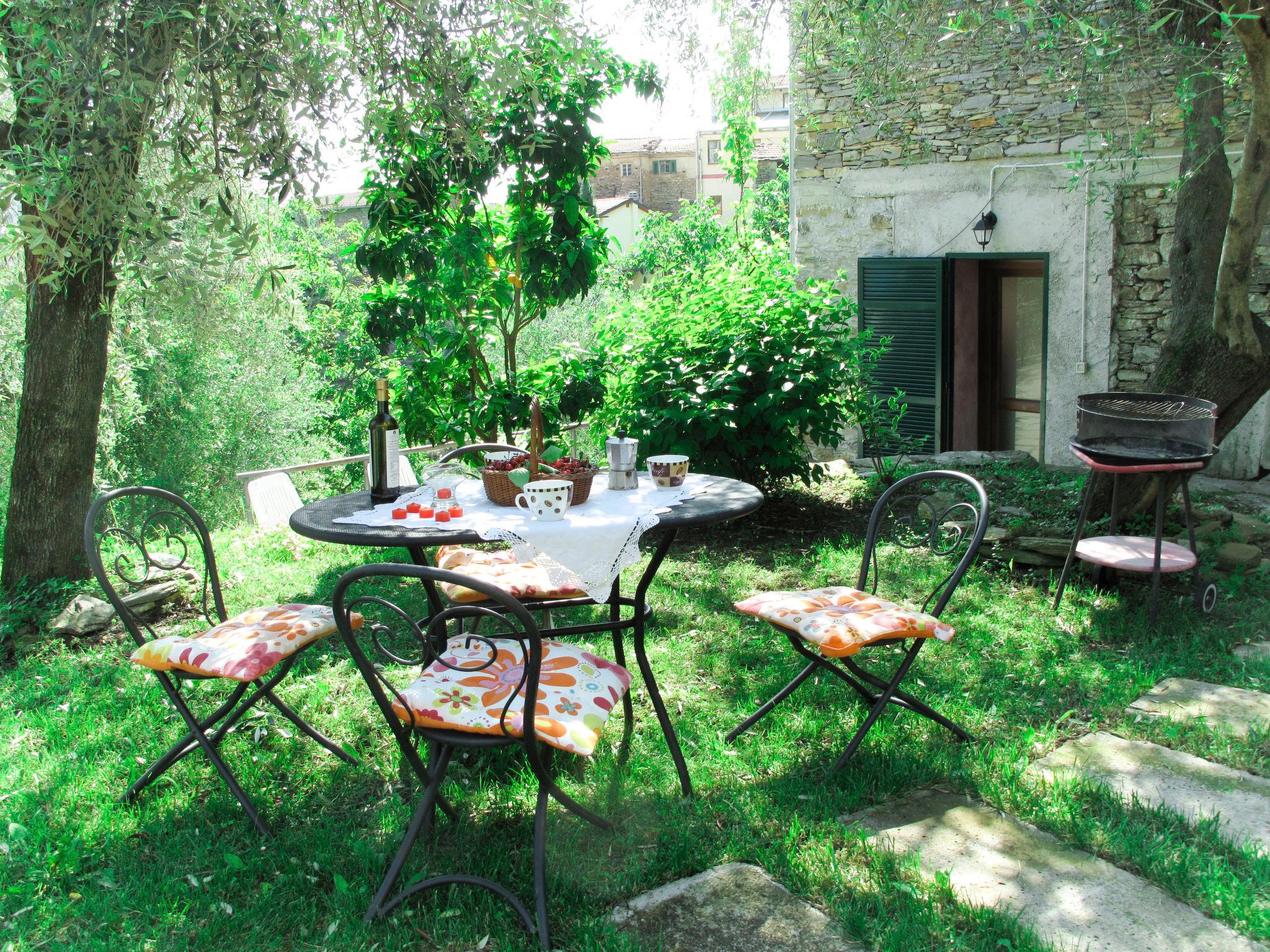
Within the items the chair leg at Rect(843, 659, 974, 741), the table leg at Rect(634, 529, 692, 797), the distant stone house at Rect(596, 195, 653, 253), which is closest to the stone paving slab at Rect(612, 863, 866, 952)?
the table leg at Rect(634, 529, 692, 797)

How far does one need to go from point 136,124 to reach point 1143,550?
4.30m

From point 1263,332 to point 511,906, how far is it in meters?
4.29

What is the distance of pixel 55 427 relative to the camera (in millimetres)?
4719

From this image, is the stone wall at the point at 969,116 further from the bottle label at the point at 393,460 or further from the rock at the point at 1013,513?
the bottle label at the point at 393,460

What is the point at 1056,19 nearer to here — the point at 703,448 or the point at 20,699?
the point at 703,448

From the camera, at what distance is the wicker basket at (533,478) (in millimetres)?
3084

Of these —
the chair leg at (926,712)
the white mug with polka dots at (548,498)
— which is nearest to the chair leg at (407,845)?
the white mug with polka dots at (548,498)

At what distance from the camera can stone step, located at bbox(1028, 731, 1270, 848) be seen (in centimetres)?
270

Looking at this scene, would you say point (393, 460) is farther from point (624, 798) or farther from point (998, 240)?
point (998, 240)

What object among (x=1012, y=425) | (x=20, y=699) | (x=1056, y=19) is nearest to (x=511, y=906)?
(x=20, y=699)

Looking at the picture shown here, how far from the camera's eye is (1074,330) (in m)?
7.57

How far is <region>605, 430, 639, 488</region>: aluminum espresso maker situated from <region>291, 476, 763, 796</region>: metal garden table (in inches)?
10.0

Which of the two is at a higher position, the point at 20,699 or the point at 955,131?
the point at 955,131

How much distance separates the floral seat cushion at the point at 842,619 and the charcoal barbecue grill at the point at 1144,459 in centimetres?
152
